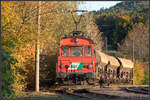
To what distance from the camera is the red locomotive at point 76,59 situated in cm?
1650

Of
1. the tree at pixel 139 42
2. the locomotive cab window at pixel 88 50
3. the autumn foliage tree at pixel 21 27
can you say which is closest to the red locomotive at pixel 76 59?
the locomotive cab window at pixel 88 50

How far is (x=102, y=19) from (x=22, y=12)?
33.0m

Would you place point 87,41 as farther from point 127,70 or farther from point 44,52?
point 127,70

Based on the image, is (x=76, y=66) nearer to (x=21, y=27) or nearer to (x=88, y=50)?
(x=88, y=50)

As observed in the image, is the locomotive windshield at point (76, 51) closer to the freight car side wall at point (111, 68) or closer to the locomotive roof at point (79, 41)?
the locomotive roof at point (79, 41)

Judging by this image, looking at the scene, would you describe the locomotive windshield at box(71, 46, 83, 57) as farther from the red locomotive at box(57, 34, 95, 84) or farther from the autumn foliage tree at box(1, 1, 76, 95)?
the autumn foliage tree at box(1, 1, 76, 95)

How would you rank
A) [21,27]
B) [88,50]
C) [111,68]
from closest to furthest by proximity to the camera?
1. [21,27]
2. [88,50]
3. [111,68]

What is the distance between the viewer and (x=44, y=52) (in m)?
22.7

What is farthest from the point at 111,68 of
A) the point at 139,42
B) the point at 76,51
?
the point at 139,42

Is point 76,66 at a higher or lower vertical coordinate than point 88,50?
lower

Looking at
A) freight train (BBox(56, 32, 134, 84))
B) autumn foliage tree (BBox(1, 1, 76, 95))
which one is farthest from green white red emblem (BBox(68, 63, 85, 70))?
autumn foliage tree (BBox(1, 1, 76, 95))

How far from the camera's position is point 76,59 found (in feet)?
55.5

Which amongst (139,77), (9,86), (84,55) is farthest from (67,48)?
(139,77)

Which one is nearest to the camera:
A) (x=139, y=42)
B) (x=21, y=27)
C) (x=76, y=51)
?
(x=21, y=27)
